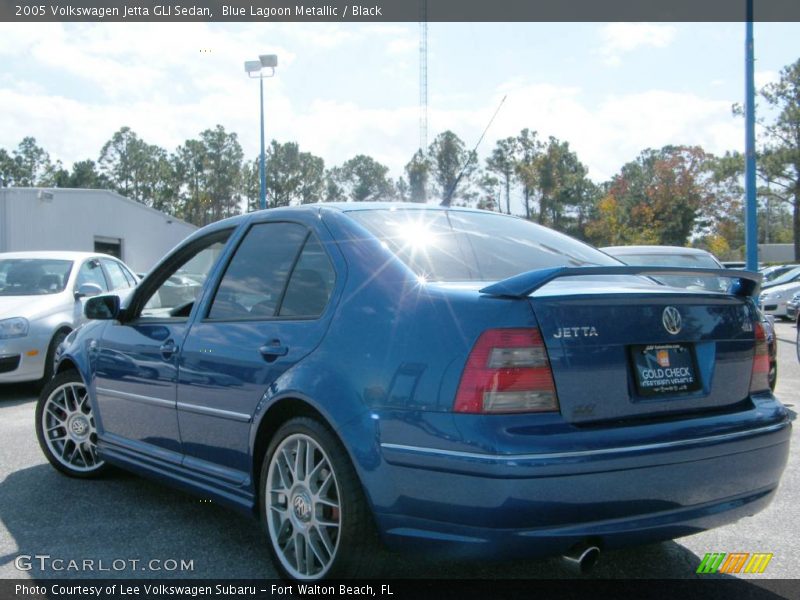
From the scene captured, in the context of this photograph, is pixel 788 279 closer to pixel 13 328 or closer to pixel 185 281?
pixel 13 328

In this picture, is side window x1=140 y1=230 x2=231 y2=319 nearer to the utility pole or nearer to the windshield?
the windshield

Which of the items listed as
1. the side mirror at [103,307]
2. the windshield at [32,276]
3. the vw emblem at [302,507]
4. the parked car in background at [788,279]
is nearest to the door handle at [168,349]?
the side mirror at [103,307]

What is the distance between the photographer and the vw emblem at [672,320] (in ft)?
10.0

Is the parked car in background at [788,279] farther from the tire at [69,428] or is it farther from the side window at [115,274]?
the tire at [69,428]

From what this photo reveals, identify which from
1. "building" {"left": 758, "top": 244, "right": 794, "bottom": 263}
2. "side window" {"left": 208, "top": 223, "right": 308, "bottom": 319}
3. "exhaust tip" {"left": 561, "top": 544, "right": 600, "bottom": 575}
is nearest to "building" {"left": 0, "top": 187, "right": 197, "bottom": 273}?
"side window" {"left": 208, "top": 223, "right": 308, "bottom": 319}

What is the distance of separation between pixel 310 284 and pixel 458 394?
1.02m

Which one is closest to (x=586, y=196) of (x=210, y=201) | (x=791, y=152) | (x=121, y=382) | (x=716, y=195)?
(x=716, y=195)

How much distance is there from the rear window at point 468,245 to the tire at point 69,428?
2.55 metres

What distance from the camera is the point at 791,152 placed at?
39625 millimetres

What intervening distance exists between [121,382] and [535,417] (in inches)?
105

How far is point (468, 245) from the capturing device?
11.7 ft

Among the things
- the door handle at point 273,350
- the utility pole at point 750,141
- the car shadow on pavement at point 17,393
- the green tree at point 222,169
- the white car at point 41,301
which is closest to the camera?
the door handle at point 273,350

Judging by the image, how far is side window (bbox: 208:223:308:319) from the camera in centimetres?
371

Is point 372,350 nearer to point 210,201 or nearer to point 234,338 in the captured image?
point 234,338
